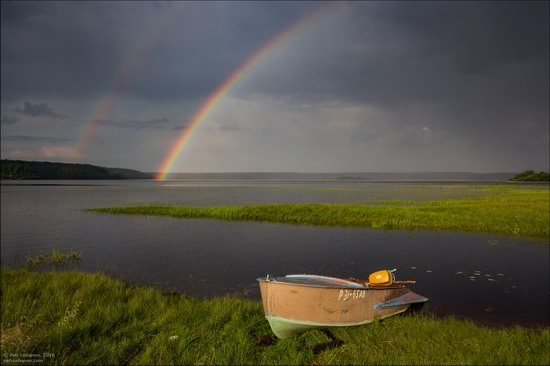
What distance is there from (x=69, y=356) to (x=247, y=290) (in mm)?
7719

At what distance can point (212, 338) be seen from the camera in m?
8.77

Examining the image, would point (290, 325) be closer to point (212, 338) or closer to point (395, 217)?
point (212, 338)

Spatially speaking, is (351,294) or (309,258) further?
(309,258)

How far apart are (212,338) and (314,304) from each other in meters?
2.65

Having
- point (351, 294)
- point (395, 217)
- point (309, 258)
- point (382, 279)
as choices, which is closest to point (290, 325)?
point (351, 294)

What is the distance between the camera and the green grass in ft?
24.7

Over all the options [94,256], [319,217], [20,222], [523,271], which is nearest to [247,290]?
[94,256]

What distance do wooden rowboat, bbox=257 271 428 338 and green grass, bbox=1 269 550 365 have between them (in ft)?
1.17

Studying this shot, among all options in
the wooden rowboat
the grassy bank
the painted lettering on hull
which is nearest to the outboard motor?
the wooden rowboat

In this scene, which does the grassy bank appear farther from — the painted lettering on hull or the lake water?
the painted lettering on hull

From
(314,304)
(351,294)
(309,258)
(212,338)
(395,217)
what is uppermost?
(351,294)

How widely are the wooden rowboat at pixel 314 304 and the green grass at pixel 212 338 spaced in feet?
1.17

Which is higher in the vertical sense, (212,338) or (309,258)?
(212,338)

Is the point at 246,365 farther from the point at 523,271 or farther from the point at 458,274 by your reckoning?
the point at 523,271
